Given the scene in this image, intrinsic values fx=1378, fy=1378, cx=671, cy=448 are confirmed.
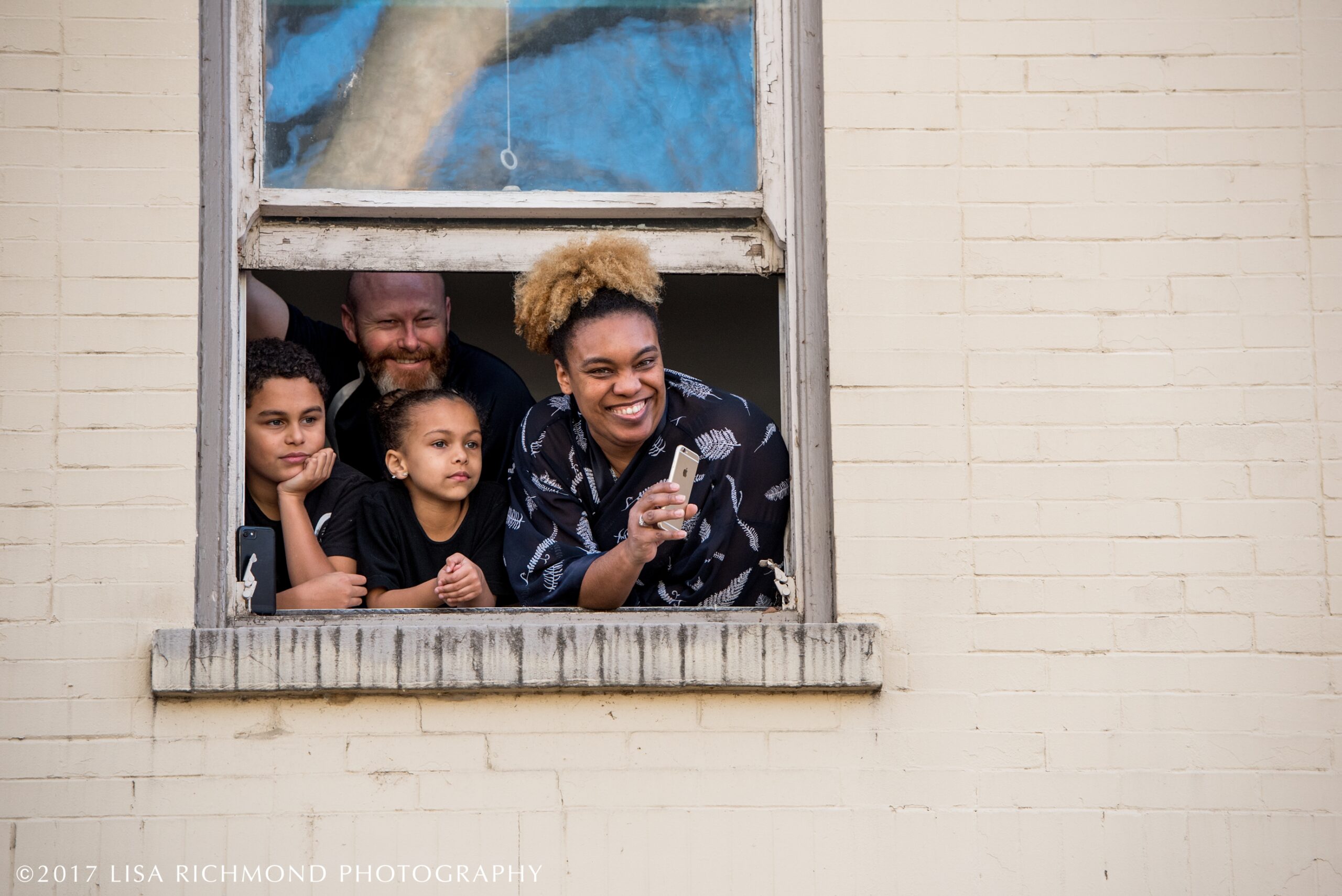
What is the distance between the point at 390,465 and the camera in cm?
439

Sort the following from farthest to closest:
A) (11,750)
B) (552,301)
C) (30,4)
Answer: (552,301) < (30,4) < (11,750)

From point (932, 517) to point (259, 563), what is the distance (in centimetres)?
179

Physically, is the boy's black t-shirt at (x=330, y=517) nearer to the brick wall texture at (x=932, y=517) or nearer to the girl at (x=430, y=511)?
the girl at (x=430, y=511)

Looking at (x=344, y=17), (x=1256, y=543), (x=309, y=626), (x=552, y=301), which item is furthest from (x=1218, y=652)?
(x=344, y=17)

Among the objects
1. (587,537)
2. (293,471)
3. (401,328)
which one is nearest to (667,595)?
(587,537)

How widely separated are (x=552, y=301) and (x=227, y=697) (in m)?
1.40

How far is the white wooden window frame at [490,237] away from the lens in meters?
3.67

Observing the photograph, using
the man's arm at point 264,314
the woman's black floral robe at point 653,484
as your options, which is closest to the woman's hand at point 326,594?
the woman's black floral robe at point 653,484

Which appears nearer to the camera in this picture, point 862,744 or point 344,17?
point 862,744

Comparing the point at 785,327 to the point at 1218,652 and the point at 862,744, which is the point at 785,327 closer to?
the point at 862,744

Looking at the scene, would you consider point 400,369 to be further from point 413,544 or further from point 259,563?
point 259,563

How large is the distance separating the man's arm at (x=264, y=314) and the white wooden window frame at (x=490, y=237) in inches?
22.7

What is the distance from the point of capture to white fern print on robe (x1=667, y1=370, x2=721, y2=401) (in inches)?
165

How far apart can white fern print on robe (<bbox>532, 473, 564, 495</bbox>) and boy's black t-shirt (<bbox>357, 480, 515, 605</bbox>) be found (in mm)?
273
